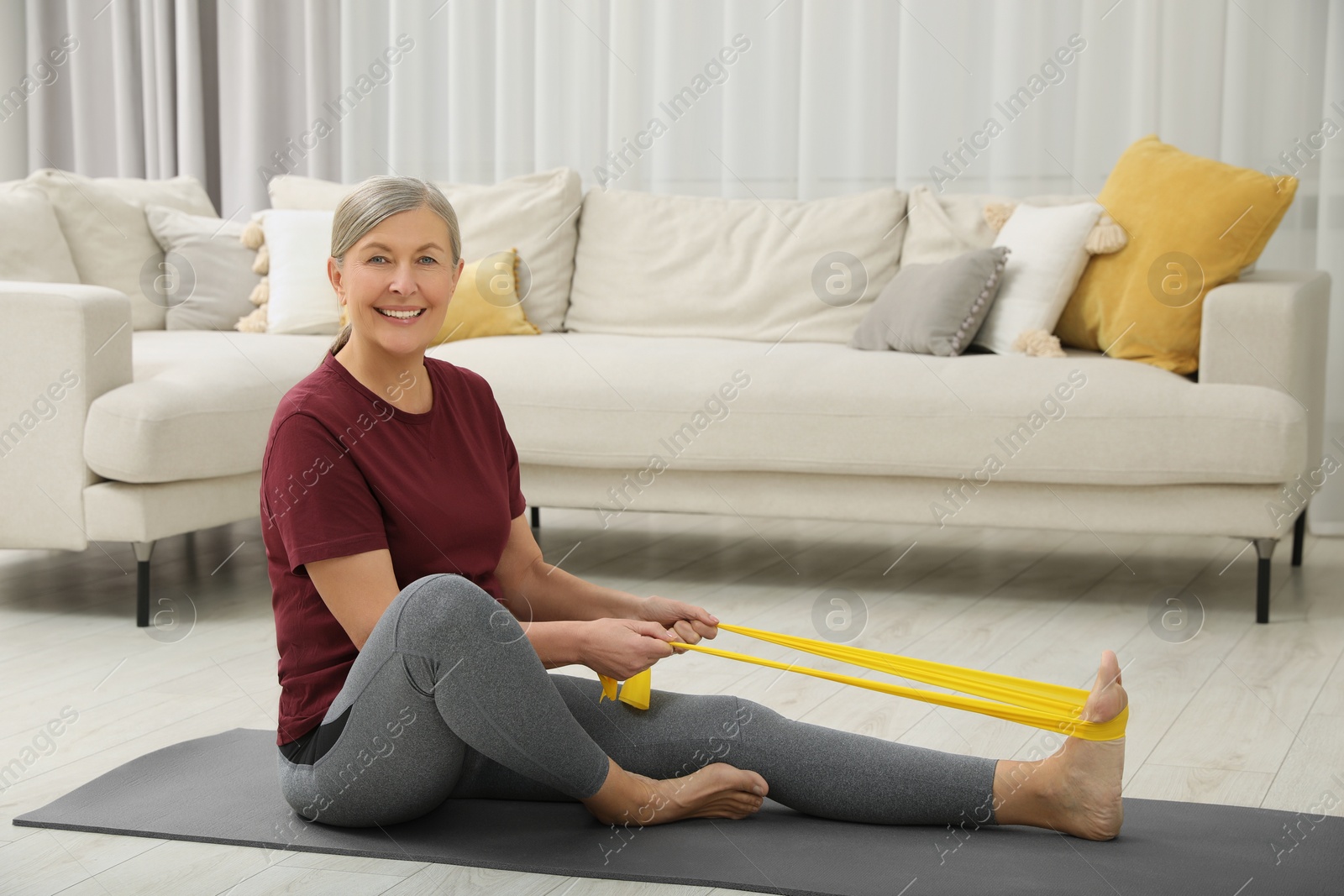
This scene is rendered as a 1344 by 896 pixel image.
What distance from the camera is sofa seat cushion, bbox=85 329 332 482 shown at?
8.88 feet

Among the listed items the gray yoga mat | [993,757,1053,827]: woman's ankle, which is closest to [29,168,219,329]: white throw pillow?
the gray yoga mat

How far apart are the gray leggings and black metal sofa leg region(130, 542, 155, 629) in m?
1.20

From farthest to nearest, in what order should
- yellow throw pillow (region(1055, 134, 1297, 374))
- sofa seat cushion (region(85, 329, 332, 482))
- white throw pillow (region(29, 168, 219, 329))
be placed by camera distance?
white throw pillow (region(29, 168, 219, 329)) < yellow throw pillow (region(1055, 134, 1297, 374)) < sofa seat cushion (region(85, 329, 332, 482))

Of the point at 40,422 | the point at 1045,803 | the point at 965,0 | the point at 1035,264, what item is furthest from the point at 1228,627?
the point at 40,422

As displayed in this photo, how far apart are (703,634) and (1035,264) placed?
1.87 m

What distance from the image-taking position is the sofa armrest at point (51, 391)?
8.89 ft

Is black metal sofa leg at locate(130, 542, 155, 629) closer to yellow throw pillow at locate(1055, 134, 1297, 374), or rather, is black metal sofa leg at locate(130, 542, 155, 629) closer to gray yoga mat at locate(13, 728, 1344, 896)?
gray yoga mat at locate(13, 728, 1344, 896)

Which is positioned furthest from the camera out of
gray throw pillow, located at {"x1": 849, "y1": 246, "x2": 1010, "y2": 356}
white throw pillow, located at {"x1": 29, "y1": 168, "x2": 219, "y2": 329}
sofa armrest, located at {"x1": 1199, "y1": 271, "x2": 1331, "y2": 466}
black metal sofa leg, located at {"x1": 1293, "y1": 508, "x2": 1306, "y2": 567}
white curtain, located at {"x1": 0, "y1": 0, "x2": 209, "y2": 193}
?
white curtain, located at {"x1": 0, "y1": 0, "x2": 209, "y2": 193}

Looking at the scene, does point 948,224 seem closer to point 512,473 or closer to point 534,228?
point 534,228

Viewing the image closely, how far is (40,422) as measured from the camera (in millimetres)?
2746

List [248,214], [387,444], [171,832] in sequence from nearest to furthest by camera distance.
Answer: [387,444], [171,832], [248,214]

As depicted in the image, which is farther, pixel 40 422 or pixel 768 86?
pixel 768 86

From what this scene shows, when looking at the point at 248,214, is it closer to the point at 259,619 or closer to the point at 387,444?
the point at 259,619

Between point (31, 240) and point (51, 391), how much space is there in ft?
2.92
